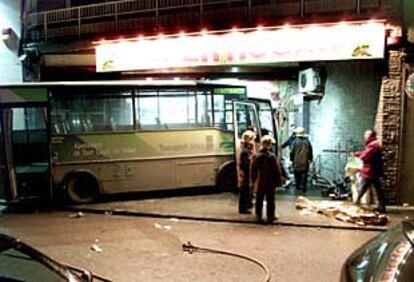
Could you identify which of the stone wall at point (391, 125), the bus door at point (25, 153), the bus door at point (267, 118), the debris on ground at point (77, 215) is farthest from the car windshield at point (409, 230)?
the bus door at point (267, 118)

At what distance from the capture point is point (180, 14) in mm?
14875

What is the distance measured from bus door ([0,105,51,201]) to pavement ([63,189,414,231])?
1.11m

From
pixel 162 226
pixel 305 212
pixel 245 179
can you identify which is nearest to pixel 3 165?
pixel 162 226

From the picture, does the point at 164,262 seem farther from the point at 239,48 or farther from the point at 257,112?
the point at 257,112

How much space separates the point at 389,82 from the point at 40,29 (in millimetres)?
11511

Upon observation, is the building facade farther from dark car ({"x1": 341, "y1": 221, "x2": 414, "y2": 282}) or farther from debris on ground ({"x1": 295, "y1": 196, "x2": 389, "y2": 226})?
dark car ({"x1": 341, "y1": 221, "x2": 414, "y2": 282})

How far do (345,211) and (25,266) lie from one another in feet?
27.8

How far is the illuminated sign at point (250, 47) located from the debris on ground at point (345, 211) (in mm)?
3263

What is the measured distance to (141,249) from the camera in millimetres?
9172

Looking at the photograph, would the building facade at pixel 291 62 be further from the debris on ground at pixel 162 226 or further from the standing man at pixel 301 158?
the debris on ground at pixel 162 226

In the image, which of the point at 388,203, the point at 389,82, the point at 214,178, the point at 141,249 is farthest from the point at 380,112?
the point at 141,249

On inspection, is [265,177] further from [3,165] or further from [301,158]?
[3,165]

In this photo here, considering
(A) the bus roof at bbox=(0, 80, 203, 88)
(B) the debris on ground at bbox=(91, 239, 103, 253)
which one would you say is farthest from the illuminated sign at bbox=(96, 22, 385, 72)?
(B) the debris on ground at bbox=(91, 239, 103, 253)

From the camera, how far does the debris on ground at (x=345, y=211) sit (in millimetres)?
10711
